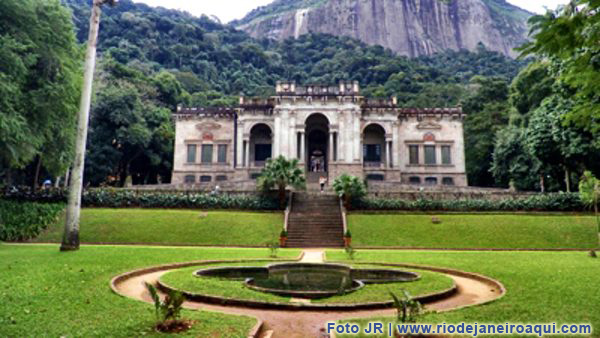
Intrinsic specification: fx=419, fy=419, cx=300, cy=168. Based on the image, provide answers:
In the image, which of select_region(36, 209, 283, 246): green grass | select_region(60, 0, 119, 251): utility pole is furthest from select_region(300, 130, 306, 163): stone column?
select_region(60, 0, 119, 251): utility pole

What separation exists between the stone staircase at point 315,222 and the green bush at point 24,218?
46.5 feet

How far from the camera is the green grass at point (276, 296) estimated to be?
8.24 metres

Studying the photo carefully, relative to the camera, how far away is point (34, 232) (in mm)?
23031

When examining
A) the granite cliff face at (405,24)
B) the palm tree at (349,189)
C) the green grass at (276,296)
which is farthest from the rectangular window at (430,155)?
the granite cliff face at (405,24)

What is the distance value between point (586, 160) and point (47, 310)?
32983 millimetres

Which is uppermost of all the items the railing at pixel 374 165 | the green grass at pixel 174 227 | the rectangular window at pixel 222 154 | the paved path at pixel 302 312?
the rectangular window at pixel 222 154

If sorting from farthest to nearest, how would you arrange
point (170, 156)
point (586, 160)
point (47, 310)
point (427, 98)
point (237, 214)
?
point (427, 98), point (170, 156), point (586, 160), point (237, 214), point (47, 310)

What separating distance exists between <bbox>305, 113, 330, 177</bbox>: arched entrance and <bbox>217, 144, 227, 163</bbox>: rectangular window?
8729mm

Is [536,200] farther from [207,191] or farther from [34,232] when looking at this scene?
[34,232]

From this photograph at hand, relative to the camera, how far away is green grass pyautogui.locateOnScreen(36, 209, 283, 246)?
885 inches

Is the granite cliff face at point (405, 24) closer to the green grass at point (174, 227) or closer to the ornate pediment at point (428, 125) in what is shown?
the ornate pediment at point (428, 125)

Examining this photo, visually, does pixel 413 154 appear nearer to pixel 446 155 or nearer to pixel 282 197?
pixel 446 155

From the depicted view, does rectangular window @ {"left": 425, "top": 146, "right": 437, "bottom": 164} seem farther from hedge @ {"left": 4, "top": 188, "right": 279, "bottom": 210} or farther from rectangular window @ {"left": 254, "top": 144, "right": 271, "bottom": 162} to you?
hedge @ {"left": 4, "top": 188, "right": 279, "bottom": 210}

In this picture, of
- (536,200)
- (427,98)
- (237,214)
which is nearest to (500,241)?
(536,200)
